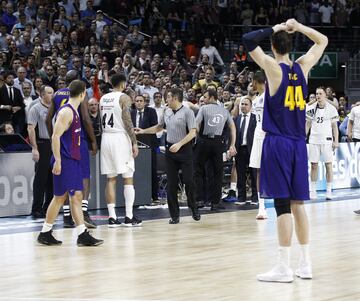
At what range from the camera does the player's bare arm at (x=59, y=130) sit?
36.1ft

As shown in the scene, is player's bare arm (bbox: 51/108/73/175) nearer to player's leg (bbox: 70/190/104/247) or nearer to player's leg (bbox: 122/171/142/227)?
player's leg (bbox: 70/190/104/247)

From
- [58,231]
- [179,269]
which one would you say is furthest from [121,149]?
[179,269]

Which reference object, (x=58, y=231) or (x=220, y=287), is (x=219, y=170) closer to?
(x=58, y=231)

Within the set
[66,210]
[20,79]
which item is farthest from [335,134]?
[66,210]

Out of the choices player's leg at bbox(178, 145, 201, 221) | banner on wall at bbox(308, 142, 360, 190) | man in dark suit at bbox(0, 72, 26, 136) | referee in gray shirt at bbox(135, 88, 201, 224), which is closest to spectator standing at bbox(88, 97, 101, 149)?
referee in gray shirt at bbox(135, 88, 201, 224)

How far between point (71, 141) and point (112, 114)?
212cm

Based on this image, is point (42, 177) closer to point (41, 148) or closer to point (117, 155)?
point (41, 148)

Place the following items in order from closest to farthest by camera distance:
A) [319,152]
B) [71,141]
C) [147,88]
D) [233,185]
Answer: [71,141] → [233,185] → [319,152] → [147,88]

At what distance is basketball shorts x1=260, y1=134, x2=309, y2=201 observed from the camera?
855 cm

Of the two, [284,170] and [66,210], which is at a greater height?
[284,170]

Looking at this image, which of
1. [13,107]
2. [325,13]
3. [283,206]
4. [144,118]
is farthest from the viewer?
[325,13]

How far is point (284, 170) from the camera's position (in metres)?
8.55

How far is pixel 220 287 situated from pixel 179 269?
1159 millimetres

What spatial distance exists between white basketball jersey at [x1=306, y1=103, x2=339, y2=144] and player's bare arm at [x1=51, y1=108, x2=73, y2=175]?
26.2 feet
